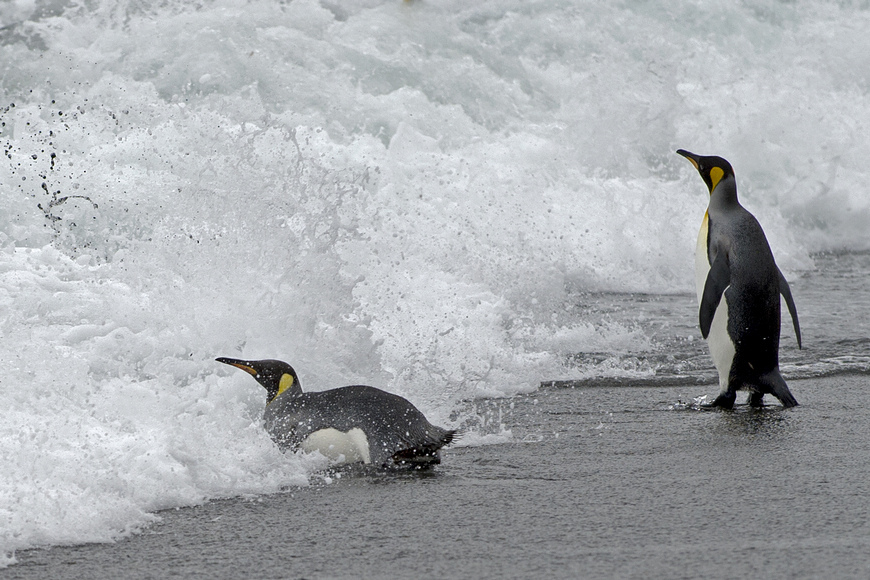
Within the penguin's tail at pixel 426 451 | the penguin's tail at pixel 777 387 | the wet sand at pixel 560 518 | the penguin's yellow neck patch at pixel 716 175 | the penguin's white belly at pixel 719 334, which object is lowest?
the wet sand at pixel 560 518

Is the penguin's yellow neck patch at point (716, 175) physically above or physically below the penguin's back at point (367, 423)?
above

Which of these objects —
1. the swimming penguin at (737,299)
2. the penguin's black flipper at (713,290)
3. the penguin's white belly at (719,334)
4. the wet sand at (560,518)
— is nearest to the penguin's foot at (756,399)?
the swimming penguin at (737,299)

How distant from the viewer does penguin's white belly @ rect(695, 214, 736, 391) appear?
511 centimetres

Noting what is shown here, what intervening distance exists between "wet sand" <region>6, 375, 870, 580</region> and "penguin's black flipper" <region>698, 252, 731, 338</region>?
3.05 ft

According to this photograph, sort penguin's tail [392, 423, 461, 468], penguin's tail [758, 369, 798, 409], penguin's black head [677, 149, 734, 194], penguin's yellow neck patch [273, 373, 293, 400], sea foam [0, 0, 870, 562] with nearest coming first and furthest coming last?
penguin's tail [392, 423, 461, 468] < sea foam [0, 0, 870, 562] < penguin's yellow neck patch [273, 373, 293, 400] < penguin's tail [758, 369, 798, 409] < penguin's black head [677, 149, 734, 194]

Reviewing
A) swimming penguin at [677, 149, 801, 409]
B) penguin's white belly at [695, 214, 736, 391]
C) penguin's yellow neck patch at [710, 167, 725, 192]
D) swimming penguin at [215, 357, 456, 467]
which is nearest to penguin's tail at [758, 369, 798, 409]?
swimming penguin at [677, 149, 801, 409]

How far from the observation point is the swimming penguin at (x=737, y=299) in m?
5.04

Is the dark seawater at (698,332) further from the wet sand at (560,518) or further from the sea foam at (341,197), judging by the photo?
the wet sand at (560,518)

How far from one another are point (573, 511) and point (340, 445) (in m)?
0.95

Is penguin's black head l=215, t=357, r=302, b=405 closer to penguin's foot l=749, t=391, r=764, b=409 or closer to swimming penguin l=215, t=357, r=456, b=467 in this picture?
swimming penguin l=215, t=357, r=456, b=467

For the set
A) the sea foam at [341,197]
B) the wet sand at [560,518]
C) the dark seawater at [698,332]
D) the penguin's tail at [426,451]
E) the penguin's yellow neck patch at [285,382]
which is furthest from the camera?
the dark seawater at [698,332]

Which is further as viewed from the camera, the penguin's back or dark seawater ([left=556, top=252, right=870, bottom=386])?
dark seawater ([left=556, top=252, right=870, bottom=386])

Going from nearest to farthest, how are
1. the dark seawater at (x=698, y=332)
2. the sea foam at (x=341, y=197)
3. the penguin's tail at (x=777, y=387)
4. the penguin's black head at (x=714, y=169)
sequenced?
the sea foam at (x=341, y=197) < the penguin's tail at (x=777, y=387) < the penguin's black head at (x=714, y=169) < the dark seawater at (x=698, y=332)

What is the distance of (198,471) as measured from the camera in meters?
3.48
